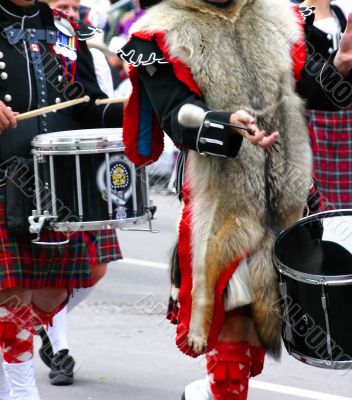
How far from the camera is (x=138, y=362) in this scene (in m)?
6.17

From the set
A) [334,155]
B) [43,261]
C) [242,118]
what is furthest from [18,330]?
[334,155]

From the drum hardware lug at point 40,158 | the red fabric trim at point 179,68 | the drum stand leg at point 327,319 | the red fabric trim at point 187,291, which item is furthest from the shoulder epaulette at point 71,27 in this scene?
the drum stand leg at point 327,319

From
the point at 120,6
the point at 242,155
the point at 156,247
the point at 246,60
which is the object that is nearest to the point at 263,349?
the point at 242,155

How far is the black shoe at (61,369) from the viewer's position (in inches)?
226

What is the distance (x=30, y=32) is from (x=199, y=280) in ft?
4.79

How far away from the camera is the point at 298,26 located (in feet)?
13.3

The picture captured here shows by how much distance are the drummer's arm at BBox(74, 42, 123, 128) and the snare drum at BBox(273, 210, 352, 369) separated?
134 centimetres

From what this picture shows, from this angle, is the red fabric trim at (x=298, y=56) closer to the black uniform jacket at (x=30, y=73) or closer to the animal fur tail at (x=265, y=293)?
the animal fur tail at (x=265, y=293)

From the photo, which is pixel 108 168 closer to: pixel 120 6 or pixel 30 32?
pixel 30 32

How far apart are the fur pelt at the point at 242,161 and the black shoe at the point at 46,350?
2.05 m

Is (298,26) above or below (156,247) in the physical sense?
above

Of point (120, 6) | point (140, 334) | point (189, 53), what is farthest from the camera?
point (120, 6)

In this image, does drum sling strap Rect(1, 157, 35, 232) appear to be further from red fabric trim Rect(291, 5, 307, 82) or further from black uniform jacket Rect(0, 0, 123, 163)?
red fabric trim Rect(291, 5, 307, 82)

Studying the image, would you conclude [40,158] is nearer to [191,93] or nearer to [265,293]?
[191,93]
